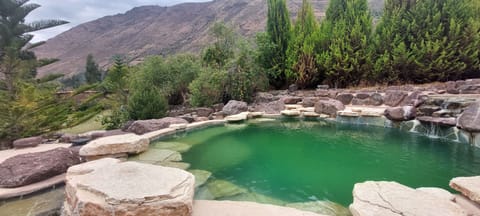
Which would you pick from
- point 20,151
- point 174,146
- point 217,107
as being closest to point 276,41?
point 217,107

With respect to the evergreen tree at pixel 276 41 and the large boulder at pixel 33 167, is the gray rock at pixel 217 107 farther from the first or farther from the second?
the large boulder at pixel 33 167

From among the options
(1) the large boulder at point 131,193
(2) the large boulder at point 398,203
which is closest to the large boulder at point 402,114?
(2) the large boulder at point 398,203

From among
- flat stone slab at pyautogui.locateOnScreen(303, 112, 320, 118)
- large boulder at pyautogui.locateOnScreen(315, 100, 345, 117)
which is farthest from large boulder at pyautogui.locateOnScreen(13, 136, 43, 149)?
large boulder at pyautogui.locateOnScreen(315, 100, 345, 117)

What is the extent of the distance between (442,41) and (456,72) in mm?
1250

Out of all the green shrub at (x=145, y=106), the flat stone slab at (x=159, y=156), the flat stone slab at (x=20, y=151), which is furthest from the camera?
the green shrub at (x=145, y=106)

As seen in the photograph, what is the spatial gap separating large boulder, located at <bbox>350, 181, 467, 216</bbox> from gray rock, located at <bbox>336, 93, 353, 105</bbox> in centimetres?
628

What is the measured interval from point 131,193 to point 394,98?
24.7 ft

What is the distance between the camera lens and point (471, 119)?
15.3 ft

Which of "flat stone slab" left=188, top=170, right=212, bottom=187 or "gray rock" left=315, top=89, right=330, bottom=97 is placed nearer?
"flat stone slab" left=188, top=170, right=212, bottom=187

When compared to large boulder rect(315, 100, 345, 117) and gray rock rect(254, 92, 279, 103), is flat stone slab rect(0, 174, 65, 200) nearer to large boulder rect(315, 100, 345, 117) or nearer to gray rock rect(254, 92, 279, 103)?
large boulder rect(315, 100, 345, 117)

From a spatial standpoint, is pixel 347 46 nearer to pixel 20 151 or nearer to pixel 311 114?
pixel 311 114

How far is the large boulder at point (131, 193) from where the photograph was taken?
1903mm

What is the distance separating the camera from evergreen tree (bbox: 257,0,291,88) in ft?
36.4

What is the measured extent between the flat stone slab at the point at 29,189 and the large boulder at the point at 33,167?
7 cm
